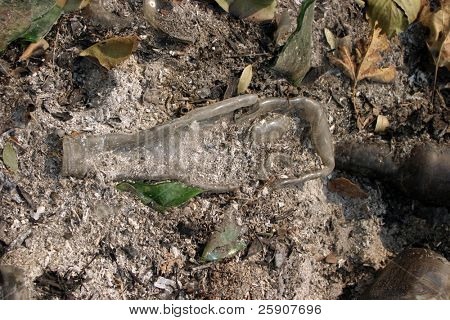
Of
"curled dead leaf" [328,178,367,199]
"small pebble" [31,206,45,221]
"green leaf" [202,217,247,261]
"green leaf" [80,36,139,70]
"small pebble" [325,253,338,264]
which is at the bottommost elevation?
"small pebble" [325,253,338,264]

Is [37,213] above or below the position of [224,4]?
below

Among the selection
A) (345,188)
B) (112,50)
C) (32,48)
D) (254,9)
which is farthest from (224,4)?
(345,188)

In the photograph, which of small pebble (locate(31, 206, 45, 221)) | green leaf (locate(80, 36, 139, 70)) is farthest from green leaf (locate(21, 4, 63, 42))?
small pebble (locate(31, 206, 45, 221))

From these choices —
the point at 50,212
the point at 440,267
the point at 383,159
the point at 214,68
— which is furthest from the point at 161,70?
the point at 440,267

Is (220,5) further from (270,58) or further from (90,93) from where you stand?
(90,93)

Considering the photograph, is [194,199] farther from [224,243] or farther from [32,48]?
[32,48]

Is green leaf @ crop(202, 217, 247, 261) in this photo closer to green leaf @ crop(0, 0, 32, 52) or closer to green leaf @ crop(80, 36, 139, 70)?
green leaf @ crop(80, 36, 139, 70)

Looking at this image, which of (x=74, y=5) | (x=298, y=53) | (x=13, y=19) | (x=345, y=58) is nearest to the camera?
(x=13, y=19)

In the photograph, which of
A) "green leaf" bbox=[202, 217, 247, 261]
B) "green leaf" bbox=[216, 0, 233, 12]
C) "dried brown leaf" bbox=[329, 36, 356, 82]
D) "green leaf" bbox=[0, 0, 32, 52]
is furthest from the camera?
"dried brown leaf" bbox=[329, 36, 356, 82]

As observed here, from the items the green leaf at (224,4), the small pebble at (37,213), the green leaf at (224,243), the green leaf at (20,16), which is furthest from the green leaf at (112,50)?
the green leaf at (224,243)
